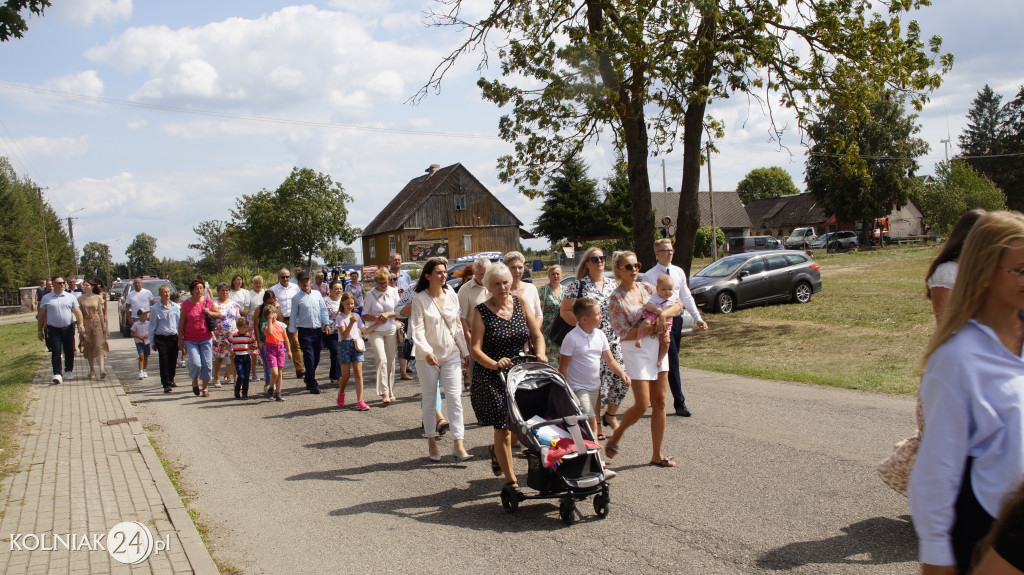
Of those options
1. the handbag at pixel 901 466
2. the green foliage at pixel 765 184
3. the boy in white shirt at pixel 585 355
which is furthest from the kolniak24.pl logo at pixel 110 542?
the green foliage at pixel 765 184

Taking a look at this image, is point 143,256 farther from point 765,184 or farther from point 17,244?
point 765,184

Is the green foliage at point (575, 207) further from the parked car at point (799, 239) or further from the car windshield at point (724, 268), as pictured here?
the car windshield at point (724, 268)

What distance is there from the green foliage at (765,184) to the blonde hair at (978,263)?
122461 millimetres

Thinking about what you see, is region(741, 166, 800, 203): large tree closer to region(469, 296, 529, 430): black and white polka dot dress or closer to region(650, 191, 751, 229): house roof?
region(650, 191, 751, 229): house roof

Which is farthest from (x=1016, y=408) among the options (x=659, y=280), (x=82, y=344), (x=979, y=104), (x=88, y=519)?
(x=979, y=104)

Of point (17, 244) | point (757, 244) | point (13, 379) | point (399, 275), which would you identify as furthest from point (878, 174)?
point (17, 244)

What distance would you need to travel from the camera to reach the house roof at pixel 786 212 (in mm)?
81562

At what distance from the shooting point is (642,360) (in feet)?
20.7

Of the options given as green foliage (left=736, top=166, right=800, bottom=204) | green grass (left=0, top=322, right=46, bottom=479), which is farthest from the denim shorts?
green foliage (left=736, top=166, right=800, bottom=204)

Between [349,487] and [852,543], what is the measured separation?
159 inches

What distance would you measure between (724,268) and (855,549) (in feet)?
58.1

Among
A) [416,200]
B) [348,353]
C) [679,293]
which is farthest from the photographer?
[416,200]

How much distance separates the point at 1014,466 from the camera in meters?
2.02

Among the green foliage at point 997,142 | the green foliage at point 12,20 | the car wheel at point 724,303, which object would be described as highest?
the green foliage at point 997,142
